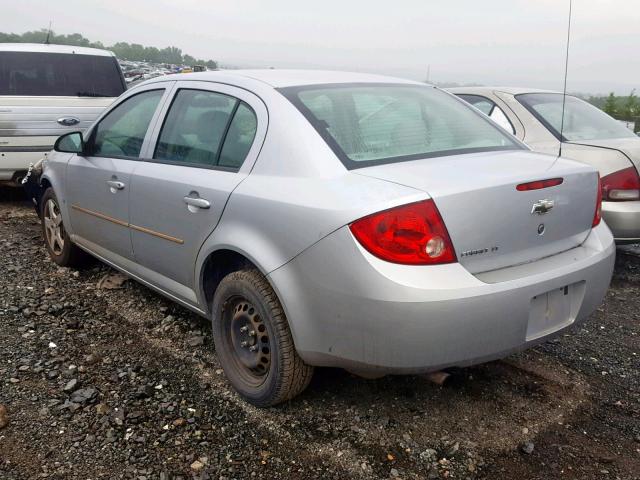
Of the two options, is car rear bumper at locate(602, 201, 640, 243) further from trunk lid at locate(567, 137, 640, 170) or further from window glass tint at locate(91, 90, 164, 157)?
window glass tint at locate(91, 90, 164, 157)

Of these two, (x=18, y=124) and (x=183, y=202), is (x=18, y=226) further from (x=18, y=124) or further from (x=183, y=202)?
(x=183, y=202)

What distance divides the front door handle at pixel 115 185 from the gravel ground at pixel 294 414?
851 millimetres

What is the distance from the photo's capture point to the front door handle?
3630 millimetres

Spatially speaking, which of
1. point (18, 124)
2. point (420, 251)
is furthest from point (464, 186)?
point (18, 124)

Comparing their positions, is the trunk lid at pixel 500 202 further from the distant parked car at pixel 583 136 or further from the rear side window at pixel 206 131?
the distant parked car at pixel 583 136

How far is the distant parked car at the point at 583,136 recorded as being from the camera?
14.9 ft

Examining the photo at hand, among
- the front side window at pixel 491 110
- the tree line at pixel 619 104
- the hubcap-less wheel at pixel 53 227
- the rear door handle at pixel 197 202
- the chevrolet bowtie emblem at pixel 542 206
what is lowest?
the tree line at pixel 619 104

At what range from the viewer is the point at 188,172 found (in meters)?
3.14

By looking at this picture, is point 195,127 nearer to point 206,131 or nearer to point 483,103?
point 206,131

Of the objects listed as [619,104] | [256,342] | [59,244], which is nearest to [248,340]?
[256,342]

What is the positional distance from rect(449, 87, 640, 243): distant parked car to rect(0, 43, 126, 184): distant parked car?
421 centimetres

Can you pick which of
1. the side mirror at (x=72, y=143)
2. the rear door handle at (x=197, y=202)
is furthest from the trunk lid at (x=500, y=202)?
the side mirror at (x=72, y=143)

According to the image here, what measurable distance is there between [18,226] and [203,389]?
4.12 m

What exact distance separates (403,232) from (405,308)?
28cm
